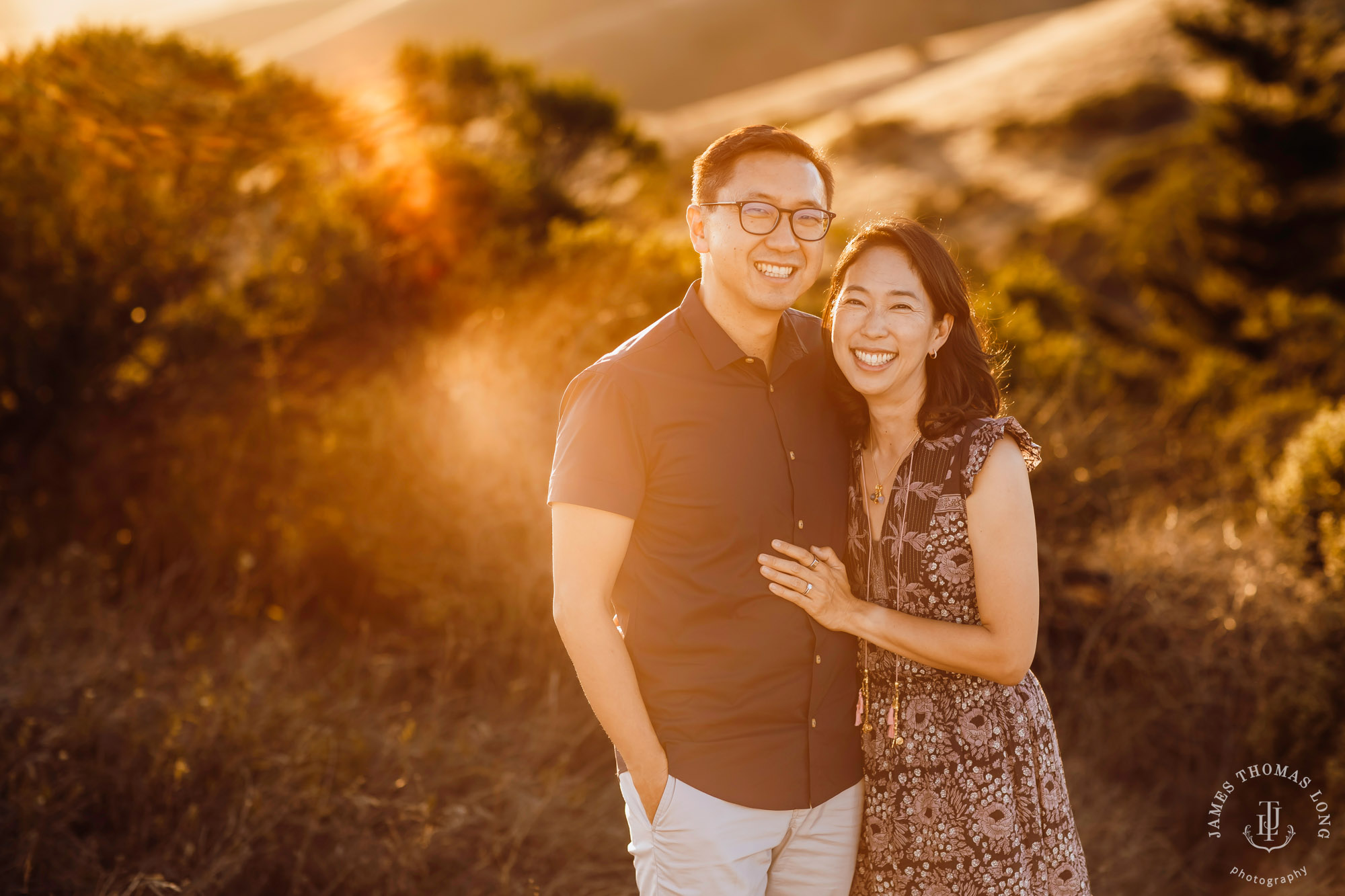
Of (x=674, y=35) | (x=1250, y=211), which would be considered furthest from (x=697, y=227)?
(x=674, y=35)

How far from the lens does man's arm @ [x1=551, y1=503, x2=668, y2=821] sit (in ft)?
6.60

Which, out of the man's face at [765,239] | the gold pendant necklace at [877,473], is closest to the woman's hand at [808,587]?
the gold pendant necklace at [877,473]

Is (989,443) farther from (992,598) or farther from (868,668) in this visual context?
(868,668)

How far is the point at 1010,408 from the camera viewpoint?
5.69 m

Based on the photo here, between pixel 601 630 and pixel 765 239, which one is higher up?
pixel 765 239

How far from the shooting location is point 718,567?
2.12 meters

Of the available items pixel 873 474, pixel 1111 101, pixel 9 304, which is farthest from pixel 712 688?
pixel 1111 101

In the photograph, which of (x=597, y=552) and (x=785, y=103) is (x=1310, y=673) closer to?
(x=597, y=552)

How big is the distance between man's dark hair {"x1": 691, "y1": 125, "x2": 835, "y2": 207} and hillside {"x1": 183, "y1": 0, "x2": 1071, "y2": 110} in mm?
65516

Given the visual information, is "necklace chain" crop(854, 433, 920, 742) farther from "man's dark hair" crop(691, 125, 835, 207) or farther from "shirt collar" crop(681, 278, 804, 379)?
"man's dark hair" crop(691, 125, 835, 207)

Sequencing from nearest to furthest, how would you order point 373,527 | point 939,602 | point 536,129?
point 939,602 → point 373,527 → point 536,129

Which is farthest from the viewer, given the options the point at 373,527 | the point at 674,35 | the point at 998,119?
the point at 674,35

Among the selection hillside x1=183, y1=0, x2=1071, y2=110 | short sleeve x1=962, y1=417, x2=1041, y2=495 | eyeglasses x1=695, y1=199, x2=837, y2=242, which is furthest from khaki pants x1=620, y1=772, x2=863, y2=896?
hillside x1=183, y1=0, x2=1071, y2=110

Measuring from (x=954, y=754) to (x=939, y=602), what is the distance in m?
0.36
